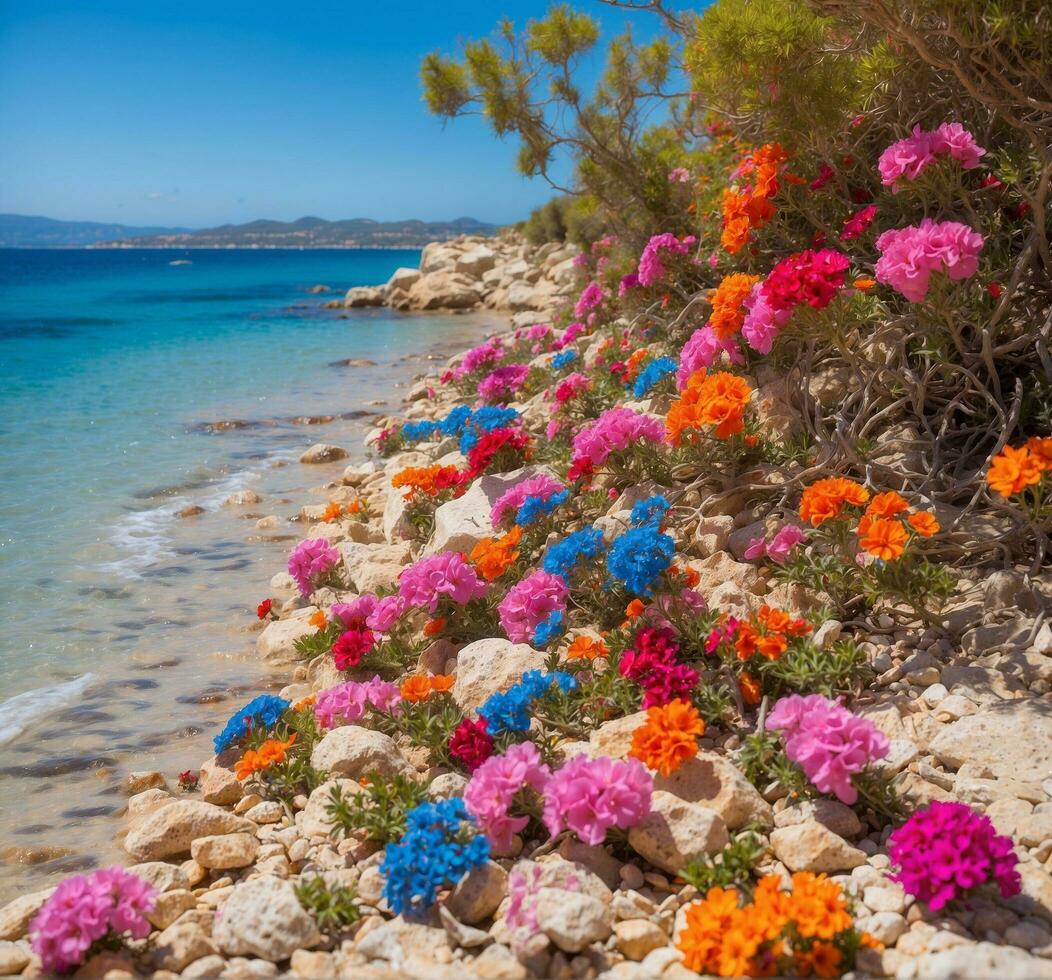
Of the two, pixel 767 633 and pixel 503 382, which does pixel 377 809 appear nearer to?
pixel 767 633

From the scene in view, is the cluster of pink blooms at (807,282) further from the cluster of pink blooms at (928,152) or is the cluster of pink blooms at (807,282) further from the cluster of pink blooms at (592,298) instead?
the cluster of pink blooms at (592,298)

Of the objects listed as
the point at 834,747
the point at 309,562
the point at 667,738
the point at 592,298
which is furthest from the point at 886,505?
the point at 592,298

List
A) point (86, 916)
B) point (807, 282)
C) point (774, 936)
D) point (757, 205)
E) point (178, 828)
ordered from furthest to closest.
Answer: point (757, 205), point (807, 282), point (178, 828), point (86, 916), point (774, 936)

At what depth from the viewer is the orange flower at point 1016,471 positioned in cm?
319

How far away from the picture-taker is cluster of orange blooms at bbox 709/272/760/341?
5.11 metres

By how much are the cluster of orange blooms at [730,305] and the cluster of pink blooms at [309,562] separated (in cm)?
306

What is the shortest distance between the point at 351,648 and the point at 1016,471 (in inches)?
125

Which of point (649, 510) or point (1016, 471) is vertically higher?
point (1016, 471)

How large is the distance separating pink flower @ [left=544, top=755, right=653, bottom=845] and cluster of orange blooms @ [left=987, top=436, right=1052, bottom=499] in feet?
5.50

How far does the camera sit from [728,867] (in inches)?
115

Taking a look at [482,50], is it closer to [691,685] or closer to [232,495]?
[232,495]

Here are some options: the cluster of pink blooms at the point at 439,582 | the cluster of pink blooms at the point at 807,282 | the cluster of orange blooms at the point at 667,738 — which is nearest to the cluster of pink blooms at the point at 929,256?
the cluster of pink blooms at the point at 807,282

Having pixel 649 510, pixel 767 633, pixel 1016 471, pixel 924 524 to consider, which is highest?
pixel 1016 471

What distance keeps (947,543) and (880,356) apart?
1.47 meters
